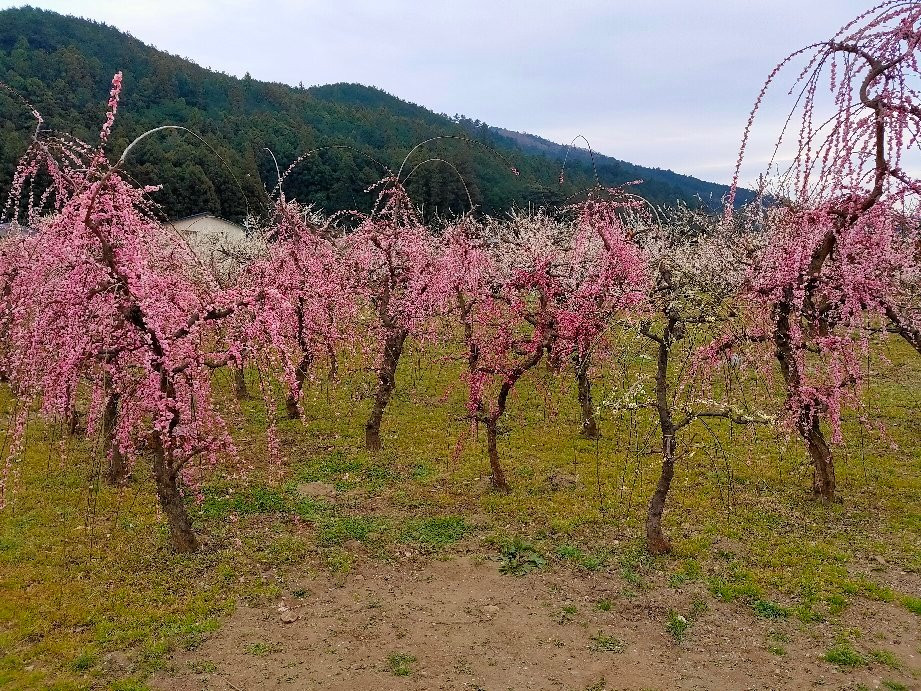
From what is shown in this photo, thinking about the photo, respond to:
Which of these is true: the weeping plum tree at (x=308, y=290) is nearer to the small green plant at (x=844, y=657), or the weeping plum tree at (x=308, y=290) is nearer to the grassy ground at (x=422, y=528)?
the grassy ground at (x=422, y=528)

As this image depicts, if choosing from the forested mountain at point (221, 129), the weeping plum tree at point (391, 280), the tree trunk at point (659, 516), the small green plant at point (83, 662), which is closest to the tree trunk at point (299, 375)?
the weeping plum tree at point (391, 280)

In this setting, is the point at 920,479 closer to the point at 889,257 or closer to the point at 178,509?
the point at 889,257

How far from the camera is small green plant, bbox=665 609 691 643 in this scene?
5656 millimetres

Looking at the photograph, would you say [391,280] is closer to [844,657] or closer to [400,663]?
[400,663]

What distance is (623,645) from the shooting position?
18.1ft

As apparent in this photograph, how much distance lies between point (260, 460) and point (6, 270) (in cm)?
690

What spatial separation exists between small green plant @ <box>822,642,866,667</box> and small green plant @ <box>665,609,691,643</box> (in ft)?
3.69

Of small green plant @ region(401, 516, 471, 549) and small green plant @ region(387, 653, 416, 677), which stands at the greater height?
small green plant @ region(401, 516, 471, 549)

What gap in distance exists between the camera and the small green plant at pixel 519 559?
6863mm

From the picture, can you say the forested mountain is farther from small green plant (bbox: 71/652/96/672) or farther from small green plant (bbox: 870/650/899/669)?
small green plant (bbox: 870/650/899/669)

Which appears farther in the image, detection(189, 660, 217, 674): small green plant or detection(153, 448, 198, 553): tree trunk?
detection(153, 448, 198, 553): tree trunk

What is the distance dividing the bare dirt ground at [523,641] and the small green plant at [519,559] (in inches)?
6.1

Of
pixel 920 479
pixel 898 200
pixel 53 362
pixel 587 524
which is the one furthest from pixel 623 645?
pixel 920 479

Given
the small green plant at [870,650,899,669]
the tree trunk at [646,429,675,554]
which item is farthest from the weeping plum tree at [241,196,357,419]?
the small green plant at [870,650,899,669]
